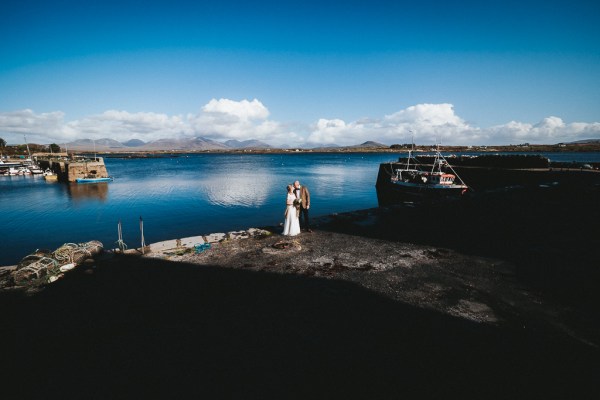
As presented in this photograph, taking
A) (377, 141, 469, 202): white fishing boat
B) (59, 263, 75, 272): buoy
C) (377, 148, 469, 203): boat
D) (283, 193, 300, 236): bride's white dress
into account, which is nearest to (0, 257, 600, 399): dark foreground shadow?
(59, 263, 75, 272): buoy

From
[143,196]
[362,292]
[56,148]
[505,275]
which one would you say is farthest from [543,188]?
[56,148]

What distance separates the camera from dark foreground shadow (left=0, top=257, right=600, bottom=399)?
399 cm

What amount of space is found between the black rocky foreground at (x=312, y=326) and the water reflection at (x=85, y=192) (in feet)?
120

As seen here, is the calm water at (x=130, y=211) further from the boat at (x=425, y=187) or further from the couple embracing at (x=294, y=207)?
the couple embracing at (x=294, y=207)

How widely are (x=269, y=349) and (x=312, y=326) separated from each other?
100cm

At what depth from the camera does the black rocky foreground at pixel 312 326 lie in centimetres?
407

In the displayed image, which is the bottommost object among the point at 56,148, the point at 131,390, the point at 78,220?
the point at 78,220

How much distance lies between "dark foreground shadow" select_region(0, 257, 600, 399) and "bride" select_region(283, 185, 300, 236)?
441 centimetres

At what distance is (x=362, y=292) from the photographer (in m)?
6.60

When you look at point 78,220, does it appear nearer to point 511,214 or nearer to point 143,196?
point 143,196

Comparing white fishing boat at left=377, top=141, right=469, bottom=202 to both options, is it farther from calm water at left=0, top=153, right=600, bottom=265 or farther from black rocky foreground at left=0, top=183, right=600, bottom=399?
black rocky foreground at left=0, top=183, right=600, bottom=399

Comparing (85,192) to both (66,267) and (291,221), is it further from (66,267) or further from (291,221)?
(291,221)

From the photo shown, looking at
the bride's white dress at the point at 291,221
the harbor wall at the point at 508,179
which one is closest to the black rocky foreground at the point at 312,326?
the bride's white dress at the point at 291,221

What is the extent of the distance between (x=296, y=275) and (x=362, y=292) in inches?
74.2
